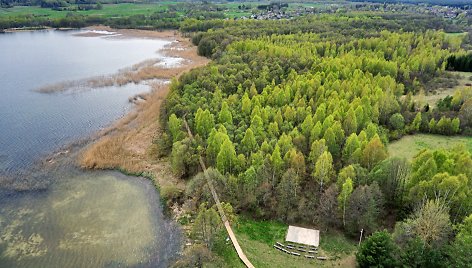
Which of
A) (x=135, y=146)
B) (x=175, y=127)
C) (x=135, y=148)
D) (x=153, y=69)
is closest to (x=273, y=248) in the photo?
(x=175, y=127)

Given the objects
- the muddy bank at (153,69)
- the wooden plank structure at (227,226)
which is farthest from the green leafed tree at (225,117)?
the muddy bank at (153,69)

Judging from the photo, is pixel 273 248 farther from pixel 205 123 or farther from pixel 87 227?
pixel 205 123

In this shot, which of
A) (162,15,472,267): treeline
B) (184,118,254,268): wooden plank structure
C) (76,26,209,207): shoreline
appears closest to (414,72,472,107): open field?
(162,15,472,267): treeline

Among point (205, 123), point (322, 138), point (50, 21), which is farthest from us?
point (50, 21)

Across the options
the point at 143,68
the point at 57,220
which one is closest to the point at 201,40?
the point at 143,68

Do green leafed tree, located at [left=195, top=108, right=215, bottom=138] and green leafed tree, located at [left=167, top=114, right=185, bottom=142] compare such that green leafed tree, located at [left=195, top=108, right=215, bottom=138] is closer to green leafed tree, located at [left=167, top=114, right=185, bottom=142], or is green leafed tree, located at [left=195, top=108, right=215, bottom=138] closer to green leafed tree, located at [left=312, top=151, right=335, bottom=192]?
green leafed tree, located at [left=167, top=114, right=185, bottom=142]

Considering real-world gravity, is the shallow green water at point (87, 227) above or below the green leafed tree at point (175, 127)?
below

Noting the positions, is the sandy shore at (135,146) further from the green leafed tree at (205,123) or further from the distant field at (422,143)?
the distant field at (422,143)
